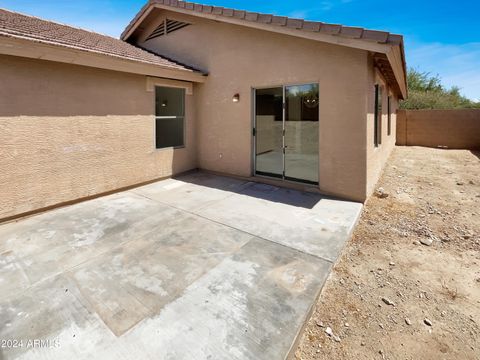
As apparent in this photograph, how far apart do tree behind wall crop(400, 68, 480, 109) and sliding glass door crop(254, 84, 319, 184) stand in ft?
82.4

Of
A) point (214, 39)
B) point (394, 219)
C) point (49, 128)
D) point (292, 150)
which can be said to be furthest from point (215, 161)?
point (394, 219)

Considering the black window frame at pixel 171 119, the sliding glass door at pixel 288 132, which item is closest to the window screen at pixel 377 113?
the sliding glass door at pixel 288 132

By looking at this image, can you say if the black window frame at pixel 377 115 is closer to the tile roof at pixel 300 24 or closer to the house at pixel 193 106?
the house at pixel 193 106

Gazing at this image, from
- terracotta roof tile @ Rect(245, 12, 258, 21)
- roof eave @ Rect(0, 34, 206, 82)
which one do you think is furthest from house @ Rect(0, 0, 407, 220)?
terracotta roof tile @ Rect(245, 12, 258, 21)

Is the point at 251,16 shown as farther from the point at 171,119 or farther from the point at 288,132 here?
the point at 171,119

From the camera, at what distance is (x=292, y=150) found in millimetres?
7512

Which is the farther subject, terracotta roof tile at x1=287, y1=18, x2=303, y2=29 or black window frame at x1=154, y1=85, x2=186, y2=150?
black window frame at x1=154, y1=85, x2=186, y2=150

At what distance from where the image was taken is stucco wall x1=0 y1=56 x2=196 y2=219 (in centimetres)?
530

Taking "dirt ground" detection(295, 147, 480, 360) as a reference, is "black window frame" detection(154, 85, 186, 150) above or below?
above

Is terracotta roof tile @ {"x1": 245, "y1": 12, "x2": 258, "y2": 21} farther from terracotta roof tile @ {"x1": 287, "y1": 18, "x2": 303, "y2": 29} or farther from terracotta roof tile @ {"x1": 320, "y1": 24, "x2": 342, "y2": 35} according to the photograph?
terracotta roof tile @ {"x1": 320, "y1": 24, "x2": 342, "y2": 35}

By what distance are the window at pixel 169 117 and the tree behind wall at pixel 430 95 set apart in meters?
26.1

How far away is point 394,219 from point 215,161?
5.66m

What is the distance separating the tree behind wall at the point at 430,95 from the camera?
26391 millimetres

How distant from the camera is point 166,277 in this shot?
3.45 m
